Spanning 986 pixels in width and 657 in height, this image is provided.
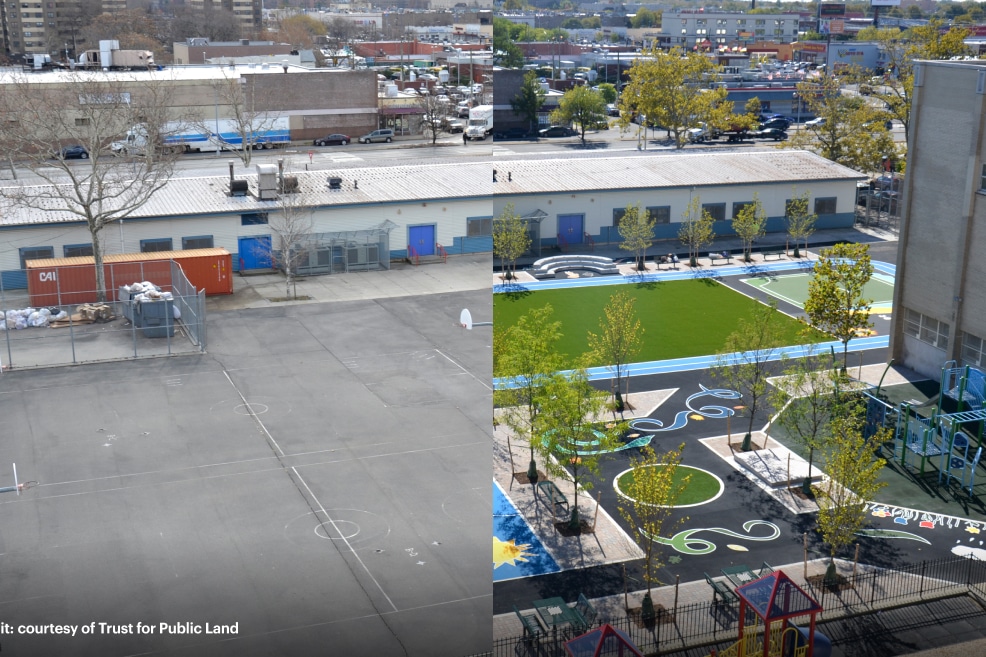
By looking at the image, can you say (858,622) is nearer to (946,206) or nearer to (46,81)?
(946,206)

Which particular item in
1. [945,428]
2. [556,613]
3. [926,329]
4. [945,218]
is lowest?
[556,613]

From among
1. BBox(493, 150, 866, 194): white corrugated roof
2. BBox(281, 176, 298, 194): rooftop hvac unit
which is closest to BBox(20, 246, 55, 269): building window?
BBox(281, 176, 298, 194): rooftop hvac unit

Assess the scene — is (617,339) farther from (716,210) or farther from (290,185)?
(290,185)

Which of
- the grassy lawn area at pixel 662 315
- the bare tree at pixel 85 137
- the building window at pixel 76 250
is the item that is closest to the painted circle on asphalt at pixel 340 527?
the grassy lawn area at pixel 662 315

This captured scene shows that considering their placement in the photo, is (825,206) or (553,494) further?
(825,206)

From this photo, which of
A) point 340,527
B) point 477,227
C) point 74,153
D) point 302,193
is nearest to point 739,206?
point 477,227
